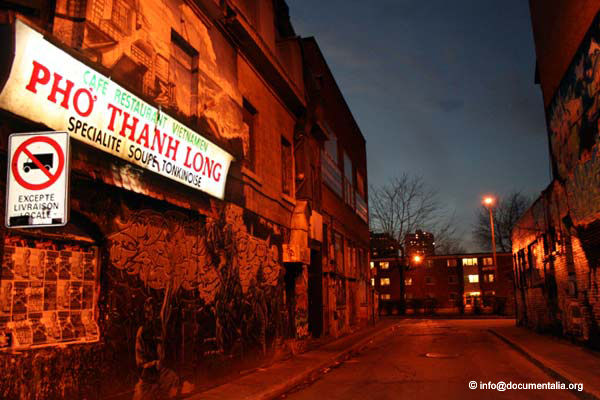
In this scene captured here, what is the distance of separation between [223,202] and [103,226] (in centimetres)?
403

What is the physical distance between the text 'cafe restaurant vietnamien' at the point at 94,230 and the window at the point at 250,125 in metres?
3.52

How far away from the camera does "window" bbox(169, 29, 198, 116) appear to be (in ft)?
32.3

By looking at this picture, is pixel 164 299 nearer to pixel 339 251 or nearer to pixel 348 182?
pixel 339 251

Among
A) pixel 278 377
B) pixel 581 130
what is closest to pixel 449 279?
pixel 581 130

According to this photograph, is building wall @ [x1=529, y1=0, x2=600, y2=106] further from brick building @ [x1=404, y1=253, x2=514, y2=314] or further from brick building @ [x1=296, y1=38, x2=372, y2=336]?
brick building @ [x1=404, y1=253, x2=514, y2=314]

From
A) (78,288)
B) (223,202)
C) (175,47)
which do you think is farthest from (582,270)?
(78,288)

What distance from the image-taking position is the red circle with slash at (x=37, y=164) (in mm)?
4883

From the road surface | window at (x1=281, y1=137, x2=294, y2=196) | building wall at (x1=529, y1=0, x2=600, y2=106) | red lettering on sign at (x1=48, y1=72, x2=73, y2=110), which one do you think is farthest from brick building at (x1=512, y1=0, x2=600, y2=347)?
Result: red lettering on sign at (x1=48, y1=72, x2=73, y2=110)

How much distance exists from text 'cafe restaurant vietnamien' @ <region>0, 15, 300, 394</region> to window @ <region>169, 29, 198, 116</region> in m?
0.88

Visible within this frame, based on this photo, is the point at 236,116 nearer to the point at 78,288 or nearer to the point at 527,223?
the point at 78,288

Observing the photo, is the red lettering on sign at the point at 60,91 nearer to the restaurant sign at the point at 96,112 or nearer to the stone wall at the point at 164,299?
the restaurant sign at the point at 96,112

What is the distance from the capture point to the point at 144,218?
8281 millimetres

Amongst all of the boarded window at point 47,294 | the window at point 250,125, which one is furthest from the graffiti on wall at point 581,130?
the boarded window at point 47,294

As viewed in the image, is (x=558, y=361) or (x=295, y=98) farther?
(x=295, y=98)
